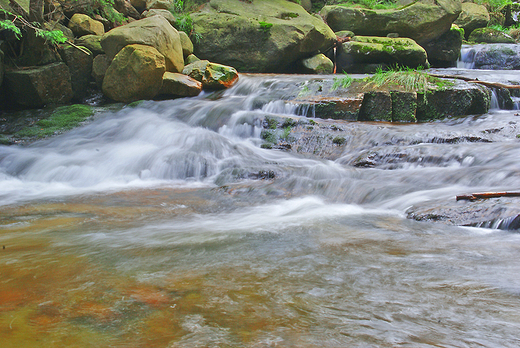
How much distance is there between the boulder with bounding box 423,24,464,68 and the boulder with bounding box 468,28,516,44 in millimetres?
3131

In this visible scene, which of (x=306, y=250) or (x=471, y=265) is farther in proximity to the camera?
(x=306, y=250)

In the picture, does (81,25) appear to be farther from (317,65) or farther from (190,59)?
(317,65)

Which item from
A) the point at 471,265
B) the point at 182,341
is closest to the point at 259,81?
the point at 471,265

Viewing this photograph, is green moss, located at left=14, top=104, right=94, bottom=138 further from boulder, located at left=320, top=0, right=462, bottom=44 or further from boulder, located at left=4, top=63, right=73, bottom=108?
A: boulder, located at left=320, top=0, right=462, bottom=44

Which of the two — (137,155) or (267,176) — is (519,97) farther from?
(137,155)

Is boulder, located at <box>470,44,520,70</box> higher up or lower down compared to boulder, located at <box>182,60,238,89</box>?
higher up

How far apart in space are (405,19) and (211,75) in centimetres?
779

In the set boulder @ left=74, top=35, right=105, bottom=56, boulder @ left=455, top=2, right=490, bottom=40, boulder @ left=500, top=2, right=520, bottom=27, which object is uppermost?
boulder @ left=500, top=2, right=520, bottom=27

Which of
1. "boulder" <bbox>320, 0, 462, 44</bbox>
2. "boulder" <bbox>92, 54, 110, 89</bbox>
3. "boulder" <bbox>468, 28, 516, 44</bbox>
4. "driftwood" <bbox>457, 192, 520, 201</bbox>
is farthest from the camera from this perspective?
"boulder" <bbox>468, 28, 516, 44</bbox>

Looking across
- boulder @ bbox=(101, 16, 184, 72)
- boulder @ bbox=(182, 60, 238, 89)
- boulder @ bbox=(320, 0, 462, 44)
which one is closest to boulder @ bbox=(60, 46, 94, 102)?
boulder @ bbox=(101, 16, 184, 72)

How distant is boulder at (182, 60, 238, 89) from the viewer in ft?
28.2

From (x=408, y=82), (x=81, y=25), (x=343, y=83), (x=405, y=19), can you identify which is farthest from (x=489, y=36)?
(x=81, y=25)

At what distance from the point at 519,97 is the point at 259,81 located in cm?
546

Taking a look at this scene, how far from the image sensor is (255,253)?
7.82ft
